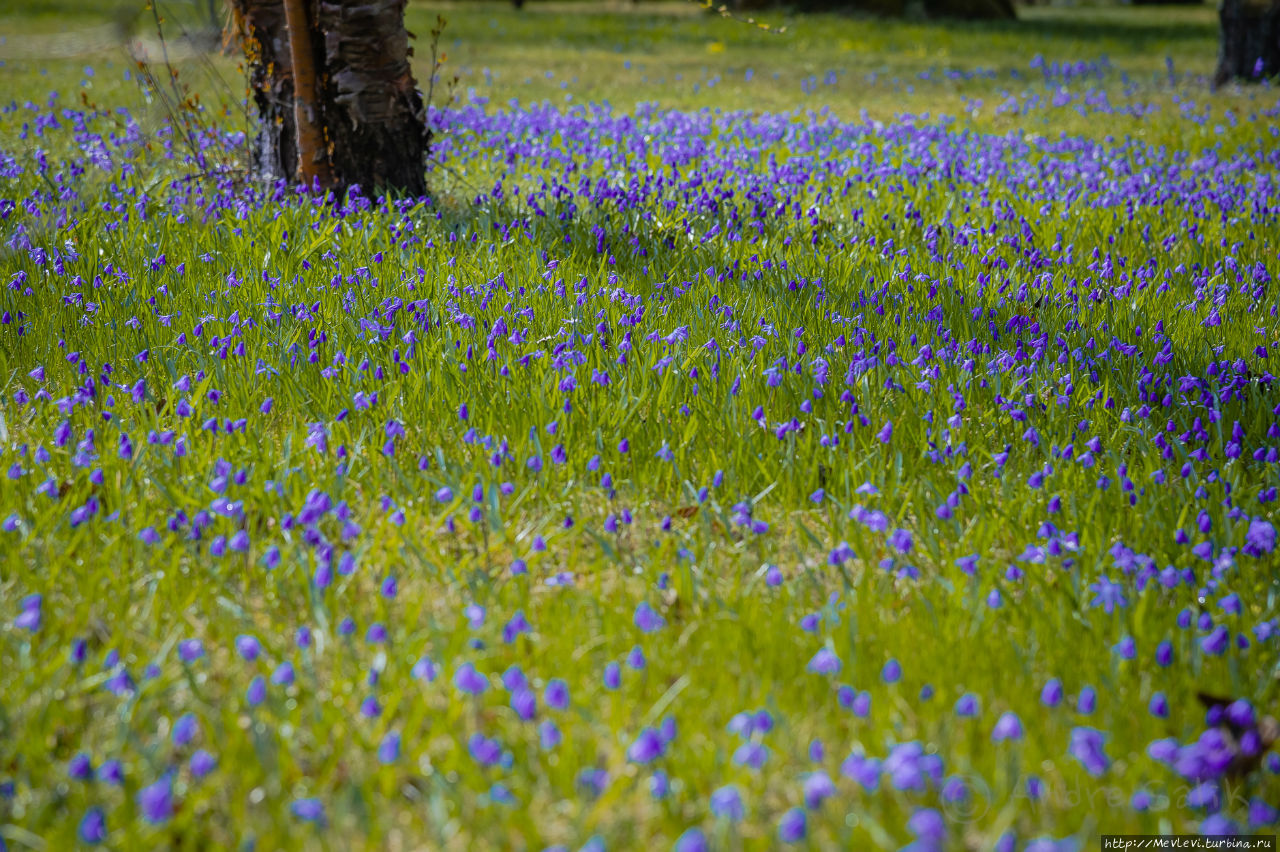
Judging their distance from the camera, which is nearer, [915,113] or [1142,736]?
[1142,736]

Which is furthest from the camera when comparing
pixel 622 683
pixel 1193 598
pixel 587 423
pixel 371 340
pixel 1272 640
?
pixel 371 340

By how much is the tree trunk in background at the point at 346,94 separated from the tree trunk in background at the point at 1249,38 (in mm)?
11384

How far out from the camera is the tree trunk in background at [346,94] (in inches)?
230

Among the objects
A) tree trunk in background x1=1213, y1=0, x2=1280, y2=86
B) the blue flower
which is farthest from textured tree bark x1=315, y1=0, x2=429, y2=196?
tree trunk in background x1=1213, y1=0, x2=1280, y2=86

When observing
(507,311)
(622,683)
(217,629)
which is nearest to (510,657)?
(622,683)

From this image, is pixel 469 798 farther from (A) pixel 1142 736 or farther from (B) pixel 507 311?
(B) pixel 507 311

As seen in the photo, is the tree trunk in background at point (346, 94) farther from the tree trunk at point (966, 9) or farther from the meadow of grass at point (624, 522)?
the tree trunk at point (966, 9)

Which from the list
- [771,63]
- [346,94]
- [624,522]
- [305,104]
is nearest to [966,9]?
[771,63]

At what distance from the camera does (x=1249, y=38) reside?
1252 cm

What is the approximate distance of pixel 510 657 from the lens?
2219mm

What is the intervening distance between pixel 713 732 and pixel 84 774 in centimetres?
118

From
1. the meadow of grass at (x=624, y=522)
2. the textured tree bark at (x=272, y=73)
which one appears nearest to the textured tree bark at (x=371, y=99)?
the textured tree bark at (x=272, y=73)

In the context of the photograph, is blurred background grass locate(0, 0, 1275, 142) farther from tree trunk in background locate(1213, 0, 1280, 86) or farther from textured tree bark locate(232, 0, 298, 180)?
textured tree bark locate(232, 0, 298, 180)

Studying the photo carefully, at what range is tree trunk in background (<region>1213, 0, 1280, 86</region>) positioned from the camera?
1241 cm
